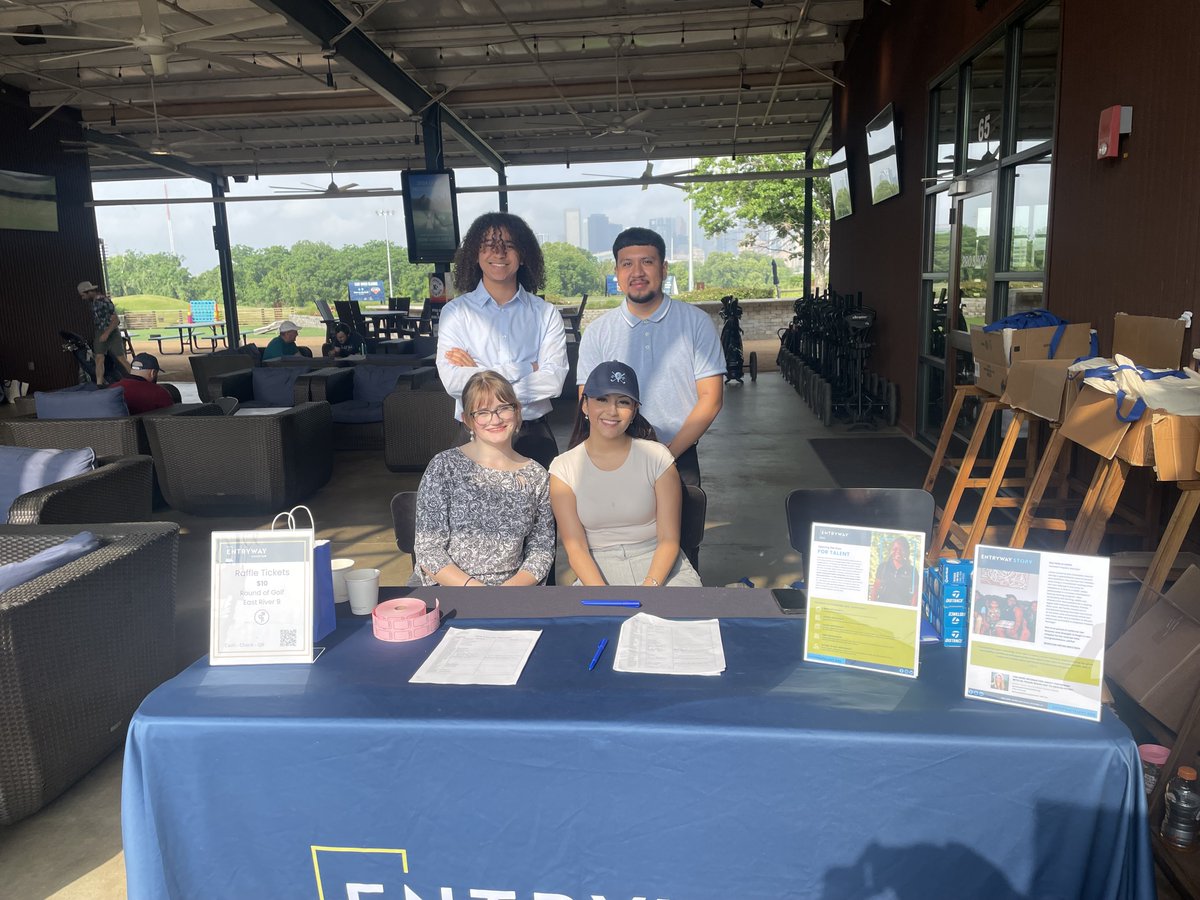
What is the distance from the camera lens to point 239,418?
491 centimetres

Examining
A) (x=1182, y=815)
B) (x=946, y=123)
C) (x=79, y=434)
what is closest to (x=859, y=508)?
(x=1182, y=815)

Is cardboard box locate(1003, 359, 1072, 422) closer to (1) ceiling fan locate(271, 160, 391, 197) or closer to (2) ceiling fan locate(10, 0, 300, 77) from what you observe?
(2) ceiling fan locate(10, 0, 300, 77)

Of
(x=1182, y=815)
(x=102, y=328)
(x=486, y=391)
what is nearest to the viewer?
(x=1182, y=815)

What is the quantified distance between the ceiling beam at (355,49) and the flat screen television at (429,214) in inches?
41.9

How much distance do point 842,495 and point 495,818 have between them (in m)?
1.55

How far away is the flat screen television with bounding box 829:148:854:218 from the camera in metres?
10.3

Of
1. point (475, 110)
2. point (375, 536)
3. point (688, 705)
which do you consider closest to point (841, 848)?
point (688, 705)

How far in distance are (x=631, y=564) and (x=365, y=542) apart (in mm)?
2497

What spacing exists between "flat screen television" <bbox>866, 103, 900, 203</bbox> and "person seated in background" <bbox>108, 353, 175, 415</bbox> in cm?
619

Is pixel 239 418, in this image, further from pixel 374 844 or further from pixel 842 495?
pixel 374 844

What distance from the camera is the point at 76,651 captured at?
2.23m

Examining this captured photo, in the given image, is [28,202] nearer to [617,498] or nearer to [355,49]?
[355,49]

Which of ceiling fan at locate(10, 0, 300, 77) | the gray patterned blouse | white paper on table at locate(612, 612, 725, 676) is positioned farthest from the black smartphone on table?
ceiling fan at locate(10, 0, 300, 77)

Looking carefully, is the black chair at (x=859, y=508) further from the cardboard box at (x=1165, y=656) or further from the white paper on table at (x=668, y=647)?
the white paper on table at (x=668, y=647)
